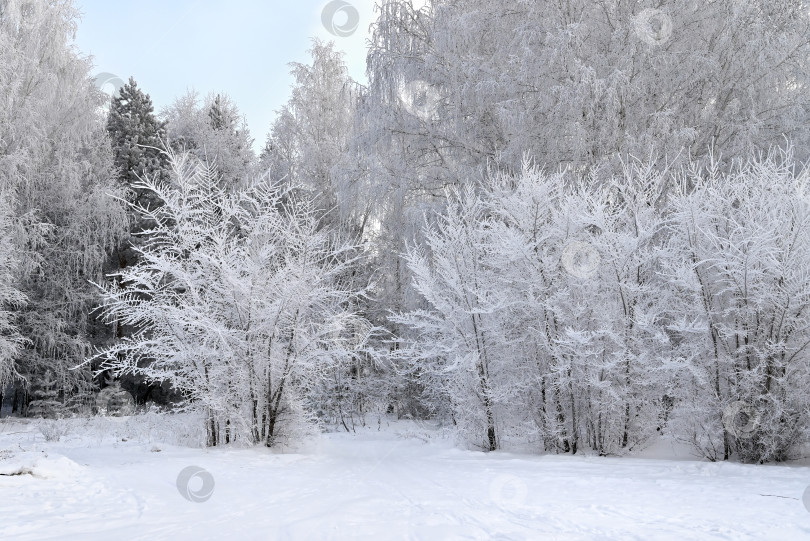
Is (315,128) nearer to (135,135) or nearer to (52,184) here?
(135,135)

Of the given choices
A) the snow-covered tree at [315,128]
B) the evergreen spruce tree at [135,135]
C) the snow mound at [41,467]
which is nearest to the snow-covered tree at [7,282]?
the evergreen spruce tree at [135,135]

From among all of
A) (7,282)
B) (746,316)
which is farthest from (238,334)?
(7,282)

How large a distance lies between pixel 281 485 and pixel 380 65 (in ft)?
31.7

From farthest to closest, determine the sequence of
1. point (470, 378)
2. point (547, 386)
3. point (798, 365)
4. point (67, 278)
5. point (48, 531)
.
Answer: point (67, 278), point (470, 378), point (547, 386), point (798, 365), point (48, 531)

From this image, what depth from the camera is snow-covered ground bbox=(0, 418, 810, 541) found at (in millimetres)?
4117

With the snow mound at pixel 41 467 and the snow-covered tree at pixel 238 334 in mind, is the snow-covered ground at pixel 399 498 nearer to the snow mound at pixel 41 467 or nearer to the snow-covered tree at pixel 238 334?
the snow mound at pixel 41 467

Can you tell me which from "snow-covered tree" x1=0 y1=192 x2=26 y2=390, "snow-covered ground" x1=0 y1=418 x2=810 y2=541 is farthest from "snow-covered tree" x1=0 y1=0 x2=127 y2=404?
"snow-covered ground" x1=0 y1=418 x2=810 y2=541

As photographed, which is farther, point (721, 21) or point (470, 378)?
point (721, 21)

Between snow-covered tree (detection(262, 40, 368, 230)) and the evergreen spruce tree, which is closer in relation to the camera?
snow-covered tree (detection(262, 40, 368, 230))

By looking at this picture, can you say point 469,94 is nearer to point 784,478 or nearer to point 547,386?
point 547,386

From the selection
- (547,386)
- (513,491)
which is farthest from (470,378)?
(513,491)

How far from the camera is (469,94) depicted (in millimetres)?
12148

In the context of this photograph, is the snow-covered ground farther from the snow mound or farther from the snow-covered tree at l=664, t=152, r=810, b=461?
the snow-covered tree at l=664, t=152, r=810, b=461

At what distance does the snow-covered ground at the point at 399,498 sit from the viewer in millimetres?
4117
